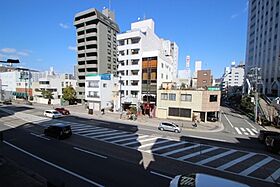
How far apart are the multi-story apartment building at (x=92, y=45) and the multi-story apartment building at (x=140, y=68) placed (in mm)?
14660

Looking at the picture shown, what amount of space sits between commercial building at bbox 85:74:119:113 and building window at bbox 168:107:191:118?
17.5 m

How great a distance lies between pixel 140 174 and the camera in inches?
482

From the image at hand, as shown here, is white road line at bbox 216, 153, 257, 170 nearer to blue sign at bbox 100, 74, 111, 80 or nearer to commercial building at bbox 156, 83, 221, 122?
commercial building at bbox 156, 83, 221, 122

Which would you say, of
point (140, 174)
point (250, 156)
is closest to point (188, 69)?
point (250, 156)

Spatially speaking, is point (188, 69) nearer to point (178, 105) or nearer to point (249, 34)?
point (249, 34)

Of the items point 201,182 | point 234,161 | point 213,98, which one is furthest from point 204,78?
point 201,182

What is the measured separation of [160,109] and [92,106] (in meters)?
23.8

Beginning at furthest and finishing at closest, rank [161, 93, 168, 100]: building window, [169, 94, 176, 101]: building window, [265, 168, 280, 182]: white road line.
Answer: [161, 93, 168, 100]: building window < [169, 94, 176, 101]: building window < [265, 168, 280, 182]: white road line

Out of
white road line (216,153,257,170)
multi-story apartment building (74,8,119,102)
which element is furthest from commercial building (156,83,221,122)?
multi-story apartment building (74,8,119,102)

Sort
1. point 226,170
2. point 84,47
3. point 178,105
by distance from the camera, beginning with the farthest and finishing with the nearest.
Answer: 1. point 84,47
2. point 178,105
3. point 226,170

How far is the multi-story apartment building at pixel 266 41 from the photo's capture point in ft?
213

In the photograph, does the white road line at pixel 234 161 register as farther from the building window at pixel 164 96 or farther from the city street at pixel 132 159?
the building window at pixel 164 96

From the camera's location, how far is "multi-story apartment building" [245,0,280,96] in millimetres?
64938

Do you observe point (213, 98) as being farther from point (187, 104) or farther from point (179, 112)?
point (179, 112)
